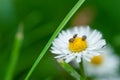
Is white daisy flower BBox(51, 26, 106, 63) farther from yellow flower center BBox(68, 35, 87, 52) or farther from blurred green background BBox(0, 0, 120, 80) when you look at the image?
blurred green background BBox(0, 0, 120, 80)

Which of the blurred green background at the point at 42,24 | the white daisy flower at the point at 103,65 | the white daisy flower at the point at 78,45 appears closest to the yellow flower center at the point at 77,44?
the white daisy flower at the point at 78,45

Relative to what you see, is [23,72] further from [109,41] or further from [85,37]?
[85,37]

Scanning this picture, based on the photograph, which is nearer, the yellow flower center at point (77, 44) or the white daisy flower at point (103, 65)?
the yellow flower center at point (77, 44)

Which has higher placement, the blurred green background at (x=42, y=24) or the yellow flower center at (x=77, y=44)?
the yellow flower center at (x=77, y=44)

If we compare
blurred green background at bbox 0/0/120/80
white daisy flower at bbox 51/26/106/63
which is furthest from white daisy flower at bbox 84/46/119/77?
white daisy flower at bbox 51/26/106/63

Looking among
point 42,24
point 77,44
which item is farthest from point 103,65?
point 77,44

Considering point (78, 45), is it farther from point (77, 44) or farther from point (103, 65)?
point (103, 65)

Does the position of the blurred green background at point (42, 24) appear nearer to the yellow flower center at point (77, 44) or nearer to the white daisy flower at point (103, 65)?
the white daisy flower at point (103, 65)

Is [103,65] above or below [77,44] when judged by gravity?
below
